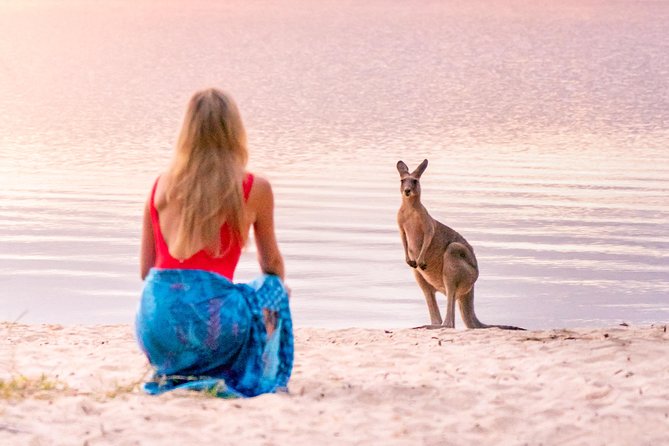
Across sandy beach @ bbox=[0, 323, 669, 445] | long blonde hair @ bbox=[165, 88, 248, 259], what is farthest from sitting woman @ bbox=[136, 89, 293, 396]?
sandy beach @ bbox=[0, 323, 669, 445]

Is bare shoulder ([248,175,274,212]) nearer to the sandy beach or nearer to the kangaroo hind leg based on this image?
the sandy beach

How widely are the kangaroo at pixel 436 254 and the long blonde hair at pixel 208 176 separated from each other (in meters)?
2.93

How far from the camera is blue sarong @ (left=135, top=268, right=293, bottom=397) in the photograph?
6.54 m

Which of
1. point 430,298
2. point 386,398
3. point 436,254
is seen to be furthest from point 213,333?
point 430,298

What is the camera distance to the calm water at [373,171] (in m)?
11.5

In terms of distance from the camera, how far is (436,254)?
949 cm

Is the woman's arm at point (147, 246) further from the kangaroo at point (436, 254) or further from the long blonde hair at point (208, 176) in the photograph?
the kangaroo at point (436, 254)

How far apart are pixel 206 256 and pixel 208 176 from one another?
34cm

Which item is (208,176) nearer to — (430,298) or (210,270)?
(210,270)

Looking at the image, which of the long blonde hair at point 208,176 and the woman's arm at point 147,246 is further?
the woman's arm at point 147,246

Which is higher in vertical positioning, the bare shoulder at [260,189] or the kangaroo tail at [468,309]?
the bare shoulder at [260,189]

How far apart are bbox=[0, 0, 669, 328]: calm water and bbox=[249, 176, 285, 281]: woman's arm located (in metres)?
3.46

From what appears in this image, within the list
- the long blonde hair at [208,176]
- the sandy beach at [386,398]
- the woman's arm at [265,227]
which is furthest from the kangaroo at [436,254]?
the long blonde hair at [208,176]

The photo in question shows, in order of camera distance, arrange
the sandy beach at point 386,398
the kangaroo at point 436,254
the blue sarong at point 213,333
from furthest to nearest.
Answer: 1. the kangaroo at point 436,254
2. the blue sarong at point 213,333
3. the sandy beach at point 386,398
